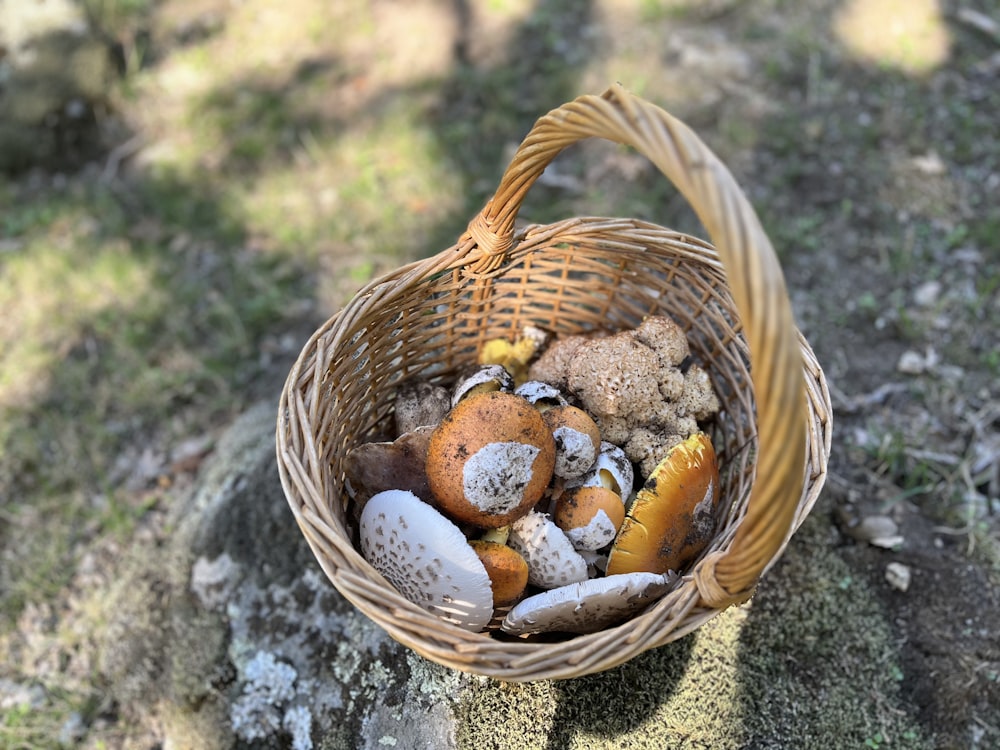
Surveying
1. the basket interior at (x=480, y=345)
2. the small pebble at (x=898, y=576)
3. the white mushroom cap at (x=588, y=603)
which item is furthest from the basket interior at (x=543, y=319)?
the small pebble at (x=898, y=576)

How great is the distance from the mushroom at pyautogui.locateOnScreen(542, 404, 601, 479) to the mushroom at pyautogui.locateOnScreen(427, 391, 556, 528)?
7 cm

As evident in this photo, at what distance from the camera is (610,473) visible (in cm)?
217

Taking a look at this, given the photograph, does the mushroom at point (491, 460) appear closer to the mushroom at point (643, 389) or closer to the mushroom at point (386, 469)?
the mushroom at point (386, 469)

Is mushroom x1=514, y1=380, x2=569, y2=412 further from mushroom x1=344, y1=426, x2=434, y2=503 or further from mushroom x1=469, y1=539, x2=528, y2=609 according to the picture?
mushroom x1=469, y1=539, x2=528, y2=609

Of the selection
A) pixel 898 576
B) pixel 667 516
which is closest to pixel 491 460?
pixel 667 516

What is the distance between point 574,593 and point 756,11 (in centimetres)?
437

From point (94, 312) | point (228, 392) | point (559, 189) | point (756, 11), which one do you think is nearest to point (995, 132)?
point (756, 11)

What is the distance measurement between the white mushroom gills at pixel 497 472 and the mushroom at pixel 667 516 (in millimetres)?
313

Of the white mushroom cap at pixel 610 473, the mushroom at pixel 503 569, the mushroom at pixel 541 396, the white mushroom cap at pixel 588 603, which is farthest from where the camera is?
the mushroom at pixel 541 396

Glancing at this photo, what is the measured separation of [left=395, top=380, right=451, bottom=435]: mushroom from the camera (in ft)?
7.81

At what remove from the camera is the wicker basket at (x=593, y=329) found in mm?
1373

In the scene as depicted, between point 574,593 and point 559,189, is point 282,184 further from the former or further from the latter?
point 574,593

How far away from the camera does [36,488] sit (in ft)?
11.1

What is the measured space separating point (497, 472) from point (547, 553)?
270mm
